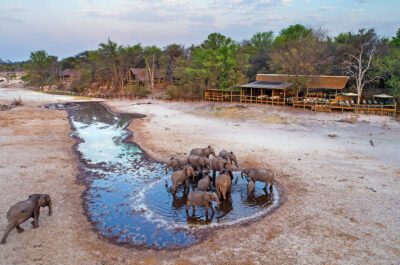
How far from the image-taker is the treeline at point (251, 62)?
1654 inches

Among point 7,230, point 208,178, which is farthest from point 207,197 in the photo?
point 7,230

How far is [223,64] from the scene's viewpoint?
163 ft

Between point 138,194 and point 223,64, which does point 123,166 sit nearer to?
point 138,194

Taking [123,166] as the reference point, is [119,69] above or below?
above

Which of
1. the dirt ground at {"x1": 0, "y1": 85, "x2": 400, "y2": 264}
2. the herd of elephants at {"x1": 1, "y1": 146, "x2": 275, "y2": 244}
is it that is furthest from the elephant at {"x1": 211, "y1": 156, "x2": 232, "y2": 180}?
the dirt ground at {"x1": 0, "y1": 85, "x2": 400, "y2": 264}

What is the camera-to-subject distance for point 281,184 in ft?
52.1

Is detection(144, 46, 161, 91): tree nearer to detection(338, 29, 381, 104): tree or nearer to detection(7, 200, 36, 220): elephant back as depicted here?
detection(338, 29, 381, 104): tree

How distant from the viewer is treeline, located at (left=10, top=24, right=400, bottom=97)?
42.0m

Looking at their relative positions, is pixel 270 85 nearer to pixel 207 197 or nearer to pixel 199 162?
pixel 199 162

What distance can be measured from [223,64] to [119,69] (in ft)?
109

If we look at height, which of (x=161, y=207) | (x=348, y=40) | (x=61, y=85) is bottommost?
(x=161, y=207)

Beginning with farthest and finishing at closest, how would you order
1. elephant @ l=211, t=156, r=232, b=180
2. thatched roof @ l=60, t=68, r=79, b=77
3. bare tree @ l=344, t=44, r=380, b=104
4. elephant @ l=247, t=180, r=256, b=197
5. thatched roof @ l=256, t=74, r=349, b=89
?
thatched roof @ l=60, t=68, r=79, b=77
thatched roof @ l=256, t=74, r=349, b=89
bare tree @ l=344, t=44, r=380, b=104
elephant @ l=211, t=156, r=232, b=180
elephant @ l=247, t=180, r=256, b=197

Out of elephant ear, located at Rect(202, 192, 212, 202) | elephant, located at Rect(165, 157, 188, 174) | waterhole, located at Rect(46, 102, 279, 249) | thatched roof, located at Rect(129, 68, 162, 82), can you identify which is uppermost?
thatched roof, located at Rect(129, 68, 162, 82)

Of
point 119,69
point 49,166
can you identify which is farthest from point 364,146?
point 119,69
